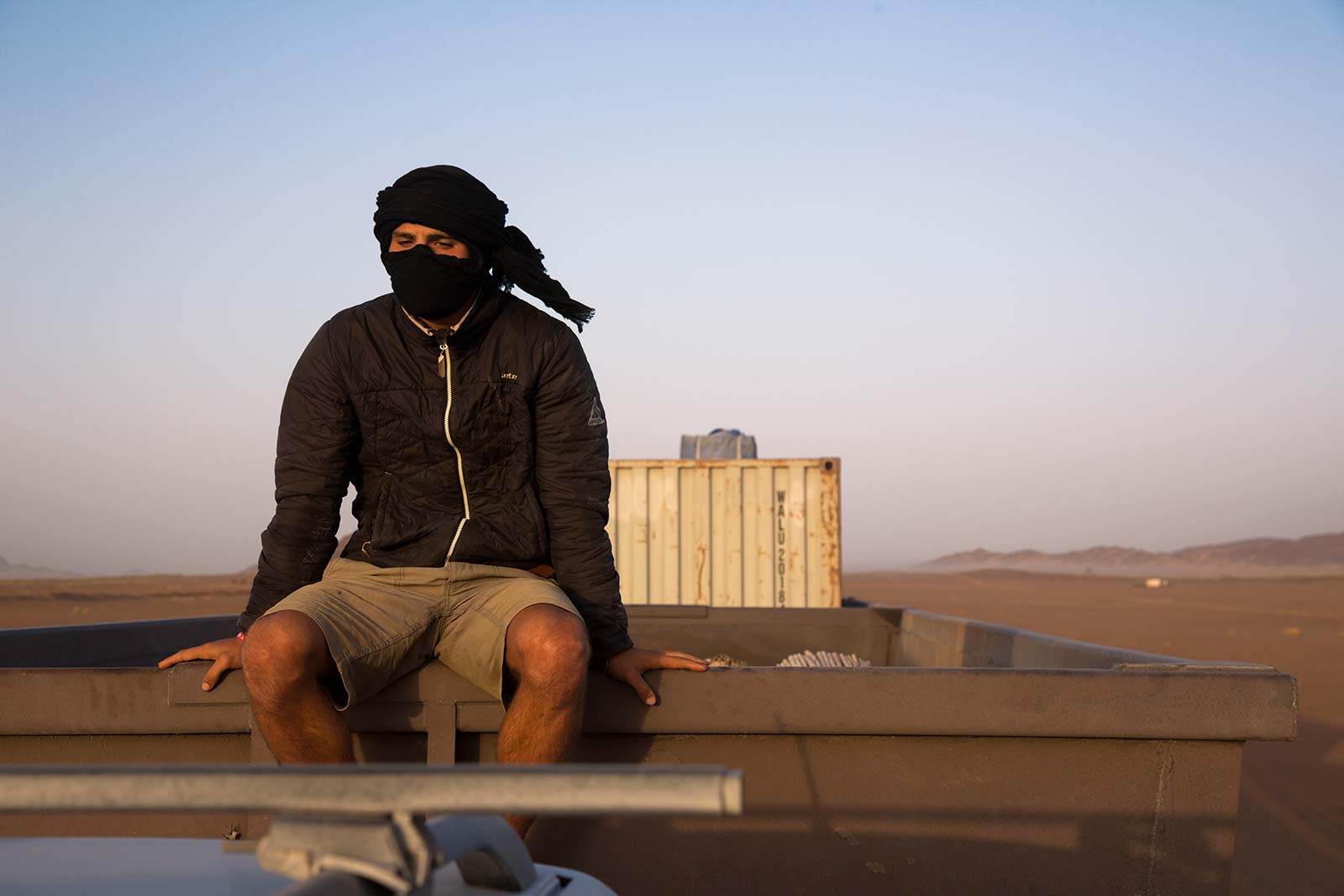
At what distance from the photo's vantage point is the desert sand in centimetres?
620

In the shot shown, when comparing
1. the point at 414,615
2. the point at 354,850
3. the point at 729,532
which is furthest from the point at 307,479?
the point at 729,532

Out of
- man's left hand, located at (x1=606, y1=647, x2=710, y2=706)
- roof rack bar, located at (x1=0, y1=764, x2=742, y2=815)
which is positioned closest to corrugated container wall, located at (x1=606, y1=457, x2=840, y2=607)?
man's left hand, located at (x1=606, y1=647, x2=710, y2=706)

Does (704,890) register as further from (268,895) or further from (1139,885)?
(268,895)

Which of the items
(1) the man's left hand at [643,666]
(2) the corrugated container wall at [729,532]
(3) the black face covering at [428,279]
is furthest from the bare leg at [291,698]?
(2) the corrugated container wall at [729,532]

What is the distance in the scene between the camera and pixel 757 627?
6.56 meters

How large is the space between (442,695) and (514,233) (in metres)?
1.34

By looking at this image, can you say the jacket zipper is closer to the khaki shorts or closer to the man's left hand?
the khaki shorts

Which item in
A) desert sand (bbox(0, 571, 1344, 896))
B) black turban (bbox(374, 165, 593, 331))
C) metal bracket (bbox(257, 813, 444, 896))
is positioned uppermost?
black turban (bbox(374, 165, 593, 331))

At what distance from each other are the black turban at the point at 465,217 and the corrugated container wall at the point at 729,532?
7.83 m

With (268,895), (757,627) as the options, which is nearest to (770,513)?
(757,627)

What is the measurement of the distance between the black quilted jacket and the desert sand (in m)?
4.22

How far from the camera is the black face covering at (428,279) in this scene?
3002 mm

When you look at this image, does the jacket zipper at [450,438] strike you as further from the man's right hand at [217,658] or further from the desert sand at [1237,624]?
the desert sand at [1237,624]

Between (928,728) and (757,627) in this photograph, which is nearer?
(928,728)
